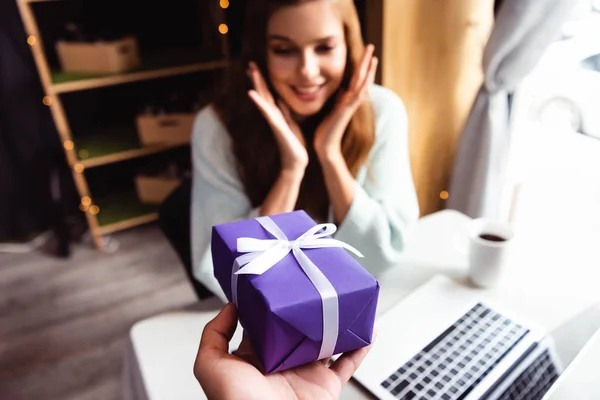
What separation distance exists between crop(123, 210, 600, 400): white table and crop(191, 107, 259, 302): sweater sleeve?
0.73 ft

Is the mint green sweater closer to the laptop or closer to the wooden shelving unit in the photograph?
the laptop

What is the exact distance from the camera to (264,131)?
1240 mm

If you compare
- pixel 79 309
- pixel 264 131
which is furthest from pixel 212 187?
pixel 79 309

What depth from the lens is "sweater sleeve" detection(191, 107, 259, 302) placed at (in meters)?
1.14

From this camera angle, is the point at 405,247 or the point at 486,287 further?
the point at 405,247

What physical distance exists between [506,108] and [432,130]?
0.27m

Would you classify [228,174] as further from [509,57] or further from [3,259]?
[3,259]

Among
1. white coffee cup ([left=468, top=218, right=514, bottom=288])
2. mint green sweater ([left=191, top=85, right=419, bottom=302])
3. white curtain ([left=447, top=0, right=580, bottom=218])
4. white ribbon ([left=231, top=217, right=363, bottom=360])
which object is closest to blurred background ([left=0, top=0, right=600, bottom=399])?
white curtain ([left=447, top=0, right=580, bottom=218])

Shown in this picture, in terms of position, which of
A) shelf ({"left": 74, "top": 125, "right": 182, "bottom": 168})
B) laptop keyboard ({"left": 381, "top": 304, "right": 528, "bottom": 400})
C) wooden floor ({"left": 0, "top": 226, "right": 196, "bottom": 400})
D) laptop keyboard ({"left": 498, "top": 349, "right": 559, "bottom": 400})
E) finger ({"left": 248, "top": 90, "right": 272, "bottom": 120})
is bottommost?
wooden floor ({"left": 0, "top": 226, "right": 196, "bottom": 400})

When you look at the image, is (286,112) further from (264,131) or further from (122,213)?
(122,213)

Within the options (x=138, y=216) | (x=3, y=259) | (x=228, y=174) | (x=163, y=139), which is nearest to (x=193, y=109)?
(x=163, y=139)

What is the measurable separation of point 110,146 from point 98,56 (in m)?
0.46

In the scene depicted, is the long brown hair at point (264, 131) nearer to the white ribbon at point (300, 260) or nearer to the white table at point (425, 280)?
the white table at point (425, 280)

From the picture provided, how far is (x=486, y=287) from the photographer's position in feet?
3.16
